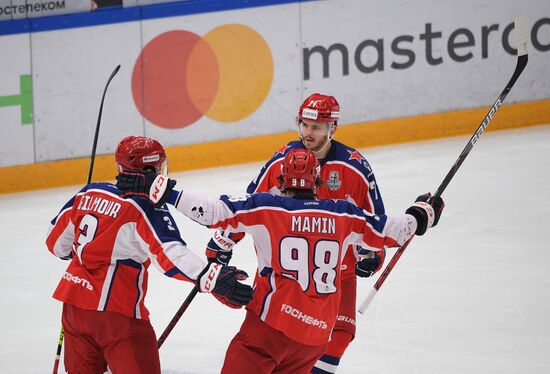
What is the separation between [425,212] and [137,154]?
3.21 feet

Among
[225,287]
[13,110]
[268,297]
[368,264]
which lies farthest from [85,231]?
[13,110]

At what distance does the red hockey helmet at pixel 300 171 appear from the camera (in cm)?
351

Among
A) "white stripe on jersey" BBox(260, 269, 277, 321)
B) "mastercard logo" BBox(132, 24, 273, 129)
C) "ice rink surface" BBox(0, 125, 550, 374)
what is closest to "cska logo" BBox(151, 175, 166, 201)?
"white stripe on jersey" BBox(260, 269, 277, 321)

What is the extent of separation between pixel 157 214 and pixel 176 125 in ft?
16.5

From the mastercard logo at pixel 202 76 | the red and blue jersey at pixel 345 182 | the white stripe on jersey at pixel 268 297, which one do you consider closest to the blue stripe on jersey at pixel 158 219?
the white stripe on jersey at pixel 268 297

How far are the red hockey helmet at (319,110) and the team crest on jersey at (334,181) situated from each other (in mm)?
204

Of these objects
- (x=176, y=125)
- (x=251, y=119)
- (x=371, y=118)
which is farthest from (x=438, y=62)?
(x=176, y=125)

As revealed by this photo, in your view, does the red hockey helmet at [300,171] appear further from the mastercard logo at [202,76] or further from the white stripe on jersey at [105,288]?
the mastercard logo at [202,76]

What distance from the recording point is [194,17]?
848 centimetres

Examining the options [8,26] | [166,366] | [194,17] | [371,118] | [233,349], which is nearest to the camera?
[233,349]

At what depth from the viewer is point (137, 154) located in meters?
3.55

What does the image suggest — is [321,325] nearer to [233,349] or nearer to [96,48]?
[233,349]

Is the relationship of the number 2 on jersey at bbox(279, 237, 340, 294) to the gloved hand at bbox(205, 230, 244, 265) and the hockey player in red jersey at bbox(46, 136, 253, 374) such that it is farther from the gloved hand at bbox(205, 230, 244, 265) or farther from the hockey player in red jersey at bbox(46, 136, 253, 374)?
the gloved hand at bbox(205, 230, 244, 265)

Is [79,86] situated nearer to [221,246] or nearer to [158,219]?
[221,246]
